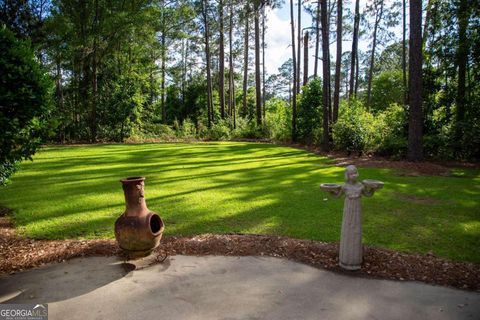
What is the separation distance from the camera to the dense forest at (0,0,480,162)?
11883 millimetres

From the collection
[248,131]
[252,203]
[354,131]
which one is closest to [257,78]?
[248,131]

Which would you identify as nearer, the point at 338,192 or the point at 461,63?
the point at 338,192

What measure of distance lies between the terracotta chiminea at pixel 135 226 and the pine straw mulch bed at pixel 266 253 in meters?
0.33

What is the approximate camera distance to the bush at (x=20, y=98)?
14.5 feet

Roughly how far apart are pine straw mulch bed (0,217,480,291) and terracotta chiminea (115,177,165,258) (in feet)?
1.08

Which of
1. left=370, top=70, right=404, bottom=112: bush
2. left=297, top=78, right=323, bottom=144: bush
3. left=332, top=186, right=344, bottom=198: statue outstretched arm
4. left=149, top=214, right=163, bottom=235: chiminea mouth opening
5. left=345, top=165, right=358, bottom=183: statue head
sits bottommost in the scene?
left=149, top=214, right=163, bottom=235: chiminea mouth opening

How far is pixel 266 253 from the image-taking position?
4523 mm

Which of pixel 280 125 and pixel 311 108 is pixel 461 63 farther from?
pixel 280 125

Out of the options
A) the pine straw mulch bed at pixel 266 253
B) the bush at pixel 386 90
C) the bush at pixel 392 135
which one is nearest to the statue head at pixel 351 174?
the pine straw mulch bed at pixel 266 253

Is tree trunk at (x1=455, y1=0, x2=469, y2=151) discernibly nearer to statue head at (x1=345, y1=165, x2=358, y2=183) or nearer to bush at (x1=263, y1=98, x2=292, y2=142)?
bush at (x1=263, y1=98, x2=292, y2=142)

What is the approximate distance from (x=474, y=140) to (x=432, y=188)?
4682 mm

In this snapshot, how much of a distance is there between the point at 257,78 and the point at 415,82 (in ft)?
53.9

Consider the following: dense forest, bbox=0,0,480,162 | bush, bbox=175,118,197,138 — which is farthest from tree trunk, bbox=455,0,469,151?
bush, bbox=175,118,197,138

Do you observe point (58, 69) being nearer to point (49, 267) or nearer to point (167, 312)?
point (49, 267)
